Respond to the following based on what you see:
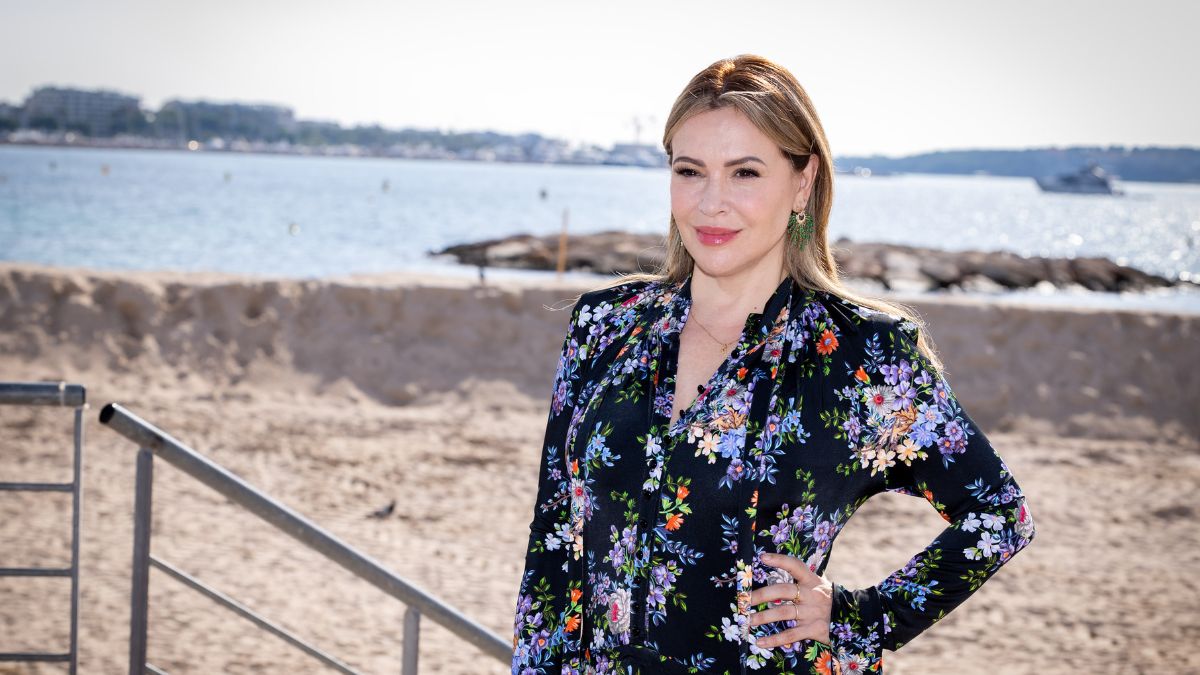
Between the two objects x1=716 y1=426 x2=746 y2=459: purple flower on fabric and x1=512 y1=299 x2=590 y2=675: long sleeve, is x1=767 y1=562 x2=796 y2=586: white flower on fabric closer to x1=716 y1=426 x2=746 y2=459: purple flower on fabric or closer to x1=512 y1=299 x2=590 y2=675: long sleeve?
x1=716 y1=426 x2=746 y2=459: purple flower on fabric

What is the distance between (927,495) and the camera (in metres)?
2.01

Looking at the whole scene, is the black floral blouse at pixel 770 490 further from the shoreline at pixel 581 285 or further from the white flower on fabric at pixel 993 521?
the shoreline at pixel 581 285

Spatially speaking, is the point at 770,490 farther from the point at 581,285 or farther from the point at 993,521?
the point at 581,285

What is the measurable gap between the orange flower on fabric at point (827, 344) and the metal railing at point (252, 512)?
102 cm

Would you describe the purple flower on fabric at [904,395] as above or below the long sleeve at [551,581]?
above

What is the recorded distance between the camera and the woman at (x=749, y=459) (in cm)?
193

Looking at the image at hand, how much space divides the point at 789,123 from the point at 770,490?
673 mm

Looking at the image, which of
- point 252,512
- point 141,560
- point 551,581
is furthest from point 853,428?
point 141,560

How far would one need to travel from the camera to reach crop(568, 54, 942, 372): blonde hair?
2.02 m

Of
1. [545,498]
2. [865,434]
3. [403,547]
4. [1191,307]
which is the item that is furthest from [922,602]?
[1191,307]

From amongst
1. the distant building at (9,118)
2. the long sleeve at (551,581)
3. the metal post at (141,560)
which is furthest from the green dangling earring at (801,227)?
the distant building at (9,118)

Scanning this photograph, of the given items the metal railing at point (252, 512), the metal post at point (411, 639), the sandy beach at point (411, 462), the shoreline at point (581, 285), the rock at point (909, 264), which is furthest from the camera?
the rock at point (909, 264)

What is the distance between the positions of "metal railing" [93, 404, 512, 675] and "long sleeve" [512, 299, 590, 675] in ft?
1.08

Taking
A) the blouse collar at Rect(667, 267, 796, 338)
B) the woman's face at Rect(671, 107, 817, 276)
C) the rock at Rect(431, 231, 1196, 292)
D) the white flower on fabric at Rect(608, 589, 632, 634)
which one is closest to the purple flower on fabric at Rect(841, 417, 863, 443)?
the blouse collar at Rect(667, 267, 796, 338)
